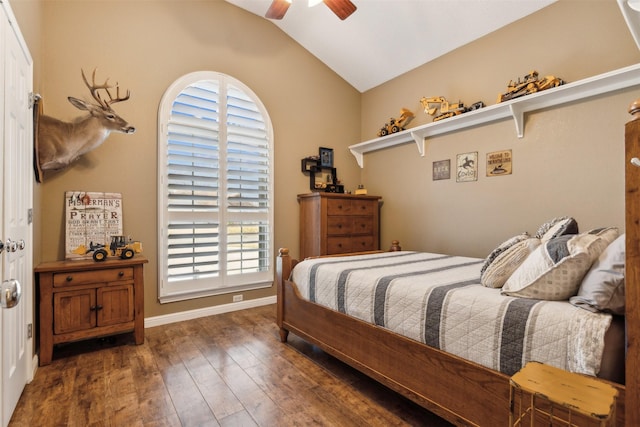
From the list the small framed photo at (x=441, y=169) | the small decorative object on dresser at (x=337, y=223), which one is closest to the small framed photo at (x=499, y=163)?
the small framed photo at (x=441, y=169)

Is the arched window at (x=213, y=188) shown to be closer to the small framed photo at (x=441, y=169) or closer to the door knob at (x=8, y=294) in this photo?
the small framed photo at (x=441, y=169)

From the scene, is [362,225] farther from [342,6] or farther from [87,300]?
[87,300]

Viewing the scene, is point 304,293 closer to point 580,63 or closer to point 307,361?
point 307,361

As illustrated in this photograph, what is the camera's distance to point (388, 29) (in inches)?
137

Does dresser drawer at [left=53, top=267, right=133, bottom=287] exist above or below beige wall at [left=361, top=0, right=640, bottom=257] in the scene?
below

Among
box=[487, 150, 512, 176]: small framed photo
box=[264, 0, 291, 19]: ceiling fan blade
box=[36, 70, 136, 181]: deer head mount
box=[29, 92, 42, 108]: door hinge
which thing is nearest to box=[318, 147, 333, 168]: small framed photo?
box=[264, 0, 291, 19]: ceiling fan blade

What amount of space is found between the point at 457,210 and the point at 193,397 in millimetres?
2911

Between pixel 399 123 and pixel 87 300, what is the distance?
3.61 meters

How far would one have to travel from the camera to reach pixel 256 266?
369 centimetres

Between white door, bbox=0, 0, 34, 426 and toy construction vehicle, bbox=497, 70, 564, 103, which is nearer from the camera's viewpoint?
white door, bbox=0, 0, 34, 426

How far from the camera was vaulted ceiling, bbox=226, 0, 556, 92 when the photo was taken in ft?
9.95

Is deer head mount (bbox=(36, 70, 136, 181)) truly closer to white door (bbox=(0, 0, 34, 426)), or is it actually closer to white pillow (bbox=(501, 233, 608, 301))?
white door (bbox=(0, 0, 34, 426))

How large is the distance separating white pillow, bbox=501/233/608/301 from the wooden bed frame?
290mm

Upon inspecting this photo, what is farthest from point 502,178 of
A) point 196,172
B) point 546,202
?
point 196,172
